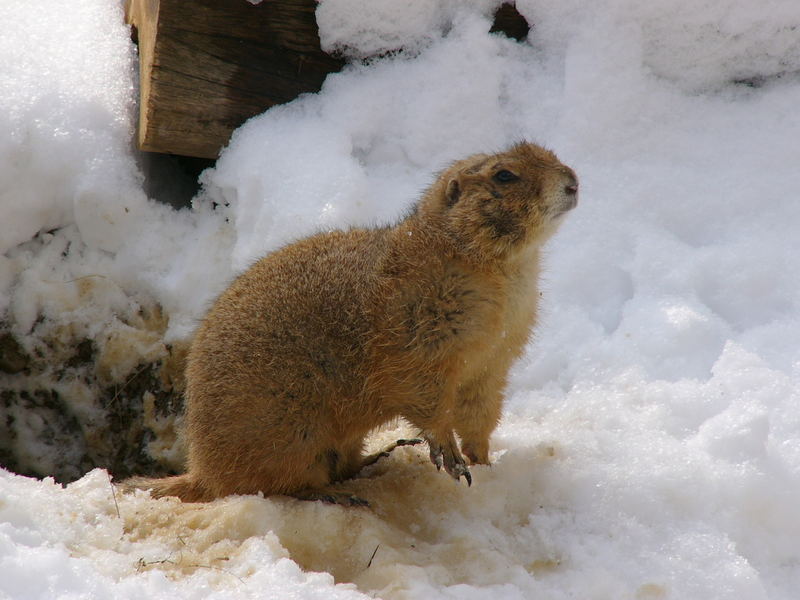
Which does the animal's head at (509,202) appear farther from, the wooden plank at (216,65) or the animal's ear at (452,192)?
the wooden plank at (216,65)

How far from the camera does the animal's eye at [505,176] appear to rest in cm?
462

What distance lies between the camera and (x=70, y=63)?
256 inches

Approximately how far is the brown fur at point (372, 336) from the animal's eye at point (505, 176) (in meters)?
0.02

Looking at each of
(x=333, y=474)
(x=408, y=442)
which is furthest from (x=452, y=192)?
(x=333, y=474)

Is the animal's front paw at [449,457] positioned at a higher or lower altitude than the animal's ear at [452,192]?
lower

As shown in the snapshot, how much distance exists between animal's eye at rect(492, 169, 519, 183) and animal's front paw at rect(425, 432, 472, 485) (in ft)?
4.44

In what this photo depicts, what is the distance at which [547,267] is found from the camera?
17.9 ft

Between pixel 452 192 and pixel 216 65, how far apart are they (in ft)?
7.50


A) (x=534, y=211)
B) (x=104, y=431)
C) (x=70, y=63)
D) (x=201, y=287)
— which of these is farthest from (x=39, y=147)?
(x=534, y=211)

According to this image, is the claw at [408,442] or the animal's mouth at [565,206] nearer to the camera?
the animal's mouth at [565,206]

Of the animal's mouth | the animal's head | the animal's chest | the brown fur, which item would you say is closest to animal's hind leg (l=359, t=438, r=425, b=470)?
the brown fur

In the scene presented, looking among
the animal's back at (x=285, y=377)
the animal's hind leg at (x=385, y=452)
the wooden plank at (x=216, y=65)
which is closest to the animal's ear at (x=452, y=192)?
the animal's back at (x=285, y=377)

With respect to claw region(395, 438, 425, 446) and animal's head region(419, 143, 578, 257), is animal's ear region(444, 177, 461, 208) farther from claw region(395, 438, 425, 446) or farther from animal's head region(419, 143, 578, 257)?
claw region(395, 438, 425, 446)

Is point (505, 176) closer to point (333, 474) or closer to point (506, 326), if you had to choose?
point (506, 326)
